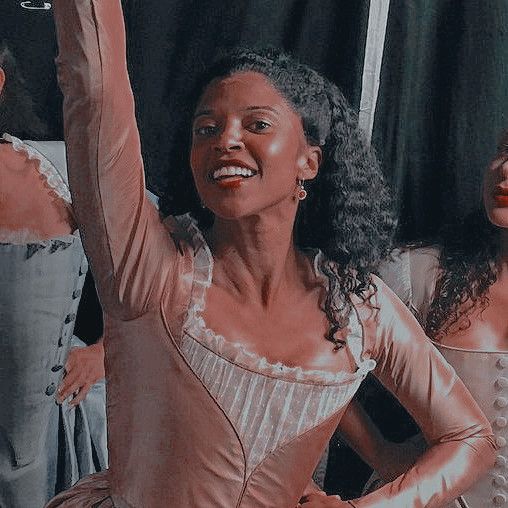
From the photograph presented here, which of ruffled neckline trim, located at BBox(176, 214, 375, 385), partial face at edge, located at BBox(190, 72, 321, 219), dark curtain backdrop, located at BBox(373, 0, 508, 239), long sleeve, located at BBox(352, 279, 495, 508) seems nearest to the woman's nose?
partial face at edge, located at BBox(190, 72, 321, 219)

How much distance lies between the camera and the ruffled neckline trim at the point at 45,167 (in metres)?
1.10

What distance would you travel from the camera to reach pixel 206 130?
93 cm

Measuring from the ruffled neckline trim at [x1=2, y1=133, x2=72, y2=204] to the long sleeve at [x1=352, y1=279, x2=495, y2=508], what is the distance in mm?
360

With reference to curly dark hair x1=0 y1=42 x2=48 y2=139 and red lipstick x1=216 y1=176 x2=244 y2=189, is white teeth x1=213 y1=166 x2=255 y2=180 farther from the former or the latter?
curly dark hair x1=0 y1=42 x2=48 y2=139

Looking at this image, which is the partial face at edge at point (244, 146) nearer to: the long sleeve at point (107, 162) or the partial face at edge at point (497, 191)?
the long sleeve at point (107, 162)

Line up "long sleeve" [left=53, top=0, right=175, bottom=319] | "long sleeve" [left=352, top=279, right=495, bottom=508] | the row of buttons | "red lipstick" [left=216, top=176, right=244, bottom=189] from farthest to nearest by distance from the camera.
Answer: the row of buttons
"long sleeve" [left=352, top=279, right=495, bottom=508]
"red lipstick" [left=216, top=176, right=244, bottom=189]
"long sleeve" [left=53, top=0, right=175, bottom=319]

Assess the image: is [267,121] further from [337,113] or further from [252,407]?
[252,407]

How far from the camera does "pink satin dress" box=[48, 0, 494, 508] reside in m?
0.81

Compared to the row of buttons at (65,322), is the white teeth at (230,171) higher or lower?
higher

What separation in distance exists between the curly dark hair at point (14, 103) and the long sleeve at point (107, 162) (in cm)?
27

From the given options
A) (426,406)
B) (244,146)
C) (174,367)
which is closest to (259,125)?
(244,146)

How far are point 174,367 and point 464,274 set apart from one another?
46 centimetres

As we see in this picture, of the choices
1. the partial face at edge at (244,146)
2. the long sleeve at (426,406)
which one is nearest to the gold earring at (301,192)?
the partial face at edge at (244,146)

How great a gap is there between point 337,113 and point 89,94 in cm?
29
